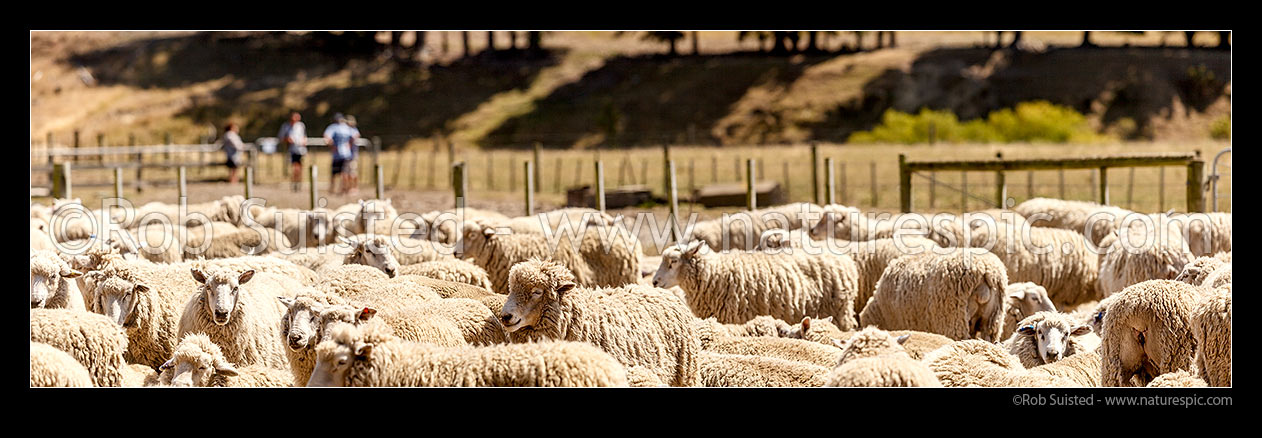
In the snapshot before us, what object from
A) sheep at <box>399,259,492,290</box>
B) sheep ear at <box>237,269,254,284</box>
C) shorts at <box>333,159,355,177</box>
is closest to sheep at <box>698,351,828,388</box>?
sheep at <box>399,259,492,290</box>

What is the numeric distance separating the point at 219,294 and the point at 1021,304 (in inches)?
258

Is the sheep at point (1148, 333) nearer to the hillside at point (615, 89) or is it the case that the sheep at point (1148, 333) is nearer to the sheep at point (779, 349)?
the sheep at point (779, 349)

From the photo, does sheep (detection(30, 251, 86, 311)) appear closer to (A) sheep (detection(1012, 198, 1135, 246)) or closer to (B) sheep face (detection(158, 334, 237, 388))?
(B) sheep face (detection(158, 334, 237, 388))

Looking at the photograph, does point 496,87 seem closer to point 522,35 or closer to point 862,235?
point 522,35

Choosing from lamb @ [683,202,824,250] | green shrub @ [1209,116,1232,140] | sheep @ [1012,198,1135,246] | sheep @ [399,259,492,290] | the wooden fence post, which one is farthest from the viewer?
green shrub @ [1209,116,1232,140]

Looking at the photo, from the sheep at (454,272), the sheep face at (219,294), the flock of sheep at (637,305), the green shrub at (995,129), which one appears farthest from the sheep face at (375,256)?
the green shrub at (995,129)

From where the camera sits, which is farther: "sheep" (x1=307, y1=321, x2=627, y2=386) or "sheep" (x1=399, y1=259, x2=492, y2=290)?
"sheep" (x1=399, y1=259, x2=492, y2=290)

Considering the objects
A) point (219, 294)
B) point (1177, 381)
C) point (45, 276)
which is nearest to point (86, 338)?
point (219, 294)

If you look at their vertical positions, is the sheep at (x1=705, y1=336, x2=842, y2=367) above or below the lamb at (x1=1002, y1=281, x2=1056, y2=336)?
below

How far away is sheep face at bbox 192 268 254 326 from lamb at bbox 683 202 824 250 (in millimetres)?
6675

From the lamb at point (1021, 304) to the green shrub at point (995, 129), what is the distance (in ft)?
107

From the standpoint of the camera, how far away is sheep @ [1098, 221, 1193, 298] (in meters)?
12.0

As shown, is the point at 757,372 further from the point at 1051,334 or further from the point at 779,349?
the point at 1051,334
